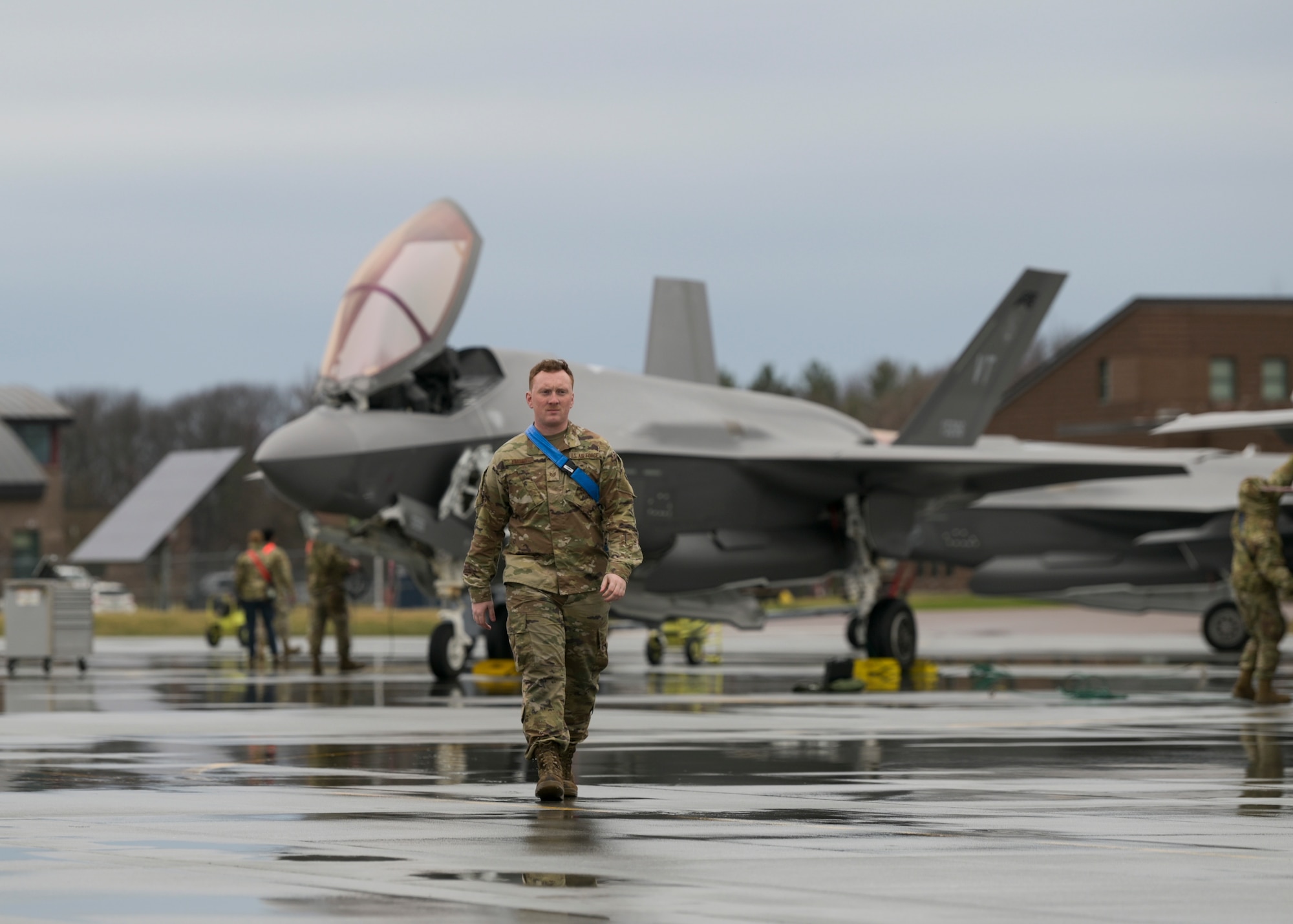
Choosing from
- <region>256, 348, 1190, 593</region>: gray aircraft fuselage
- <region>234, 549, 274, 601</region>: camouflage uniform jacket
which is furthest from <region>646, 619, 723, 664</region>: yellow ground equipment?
<region>234, 549, 274, 601</region>: camouflage uniform jacket

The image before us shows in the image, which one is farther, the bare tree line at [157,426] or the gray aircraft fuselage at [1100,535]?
the bare tree line at [157,426]

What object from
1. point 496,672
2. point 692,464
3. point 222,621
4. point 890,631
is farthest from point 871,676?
point 222,621

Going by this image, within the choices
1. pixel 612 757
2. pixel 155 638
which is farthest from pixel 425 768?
pixel 155 638

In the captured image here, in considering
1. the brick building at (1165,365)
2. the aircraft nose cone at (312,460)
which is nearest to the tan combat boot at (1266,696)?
the aircraft nose cone at (312,460)

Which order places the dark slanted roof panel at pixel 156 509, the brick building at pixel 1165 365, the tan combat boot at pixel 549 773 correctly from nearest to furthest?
the tan combat boot at pixel 549 773
the dark slanted roof panel at pixel 156 509
the brick building at pixel 1165 365

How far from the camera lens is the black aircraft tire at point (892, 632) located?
20.6 metres

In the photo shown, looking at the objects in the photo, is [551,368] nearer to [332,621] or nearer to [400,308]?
[400,308]

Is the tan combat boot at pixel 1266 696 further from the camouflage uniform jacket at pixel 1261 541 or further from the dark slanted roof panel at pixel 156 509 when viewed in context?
the dark slanted roof panel at pixel 156 509

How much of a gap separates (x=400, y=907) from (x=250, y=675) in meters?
16.9

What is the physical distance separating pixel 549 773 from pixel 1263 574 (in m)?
8.78

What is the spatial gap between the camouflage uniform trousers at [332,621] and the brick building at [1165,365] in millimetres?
35204

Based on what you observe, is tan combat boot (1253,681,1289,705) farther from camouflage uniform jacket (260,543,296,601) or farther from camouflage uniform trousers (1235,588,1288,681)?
camouflage uniform jacket (260,543,296,601)

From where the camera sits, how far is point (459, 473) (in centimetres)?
1820

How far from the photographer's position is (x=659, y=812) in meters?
→ 7.39
